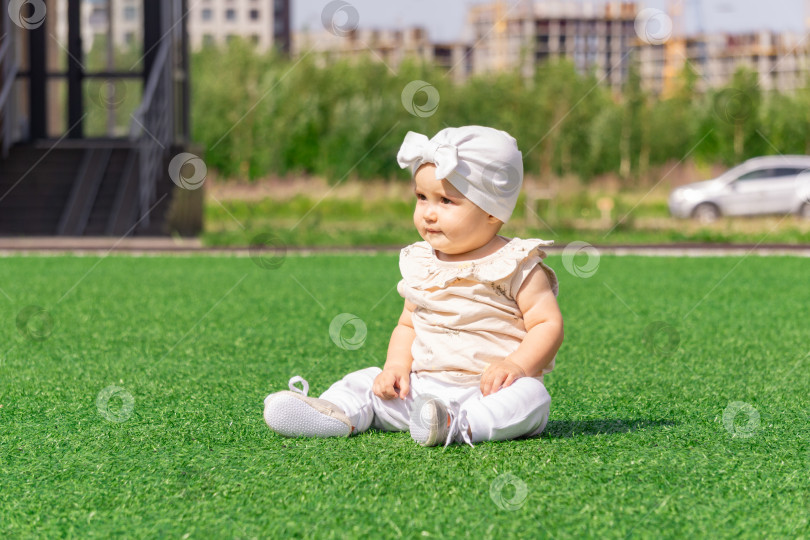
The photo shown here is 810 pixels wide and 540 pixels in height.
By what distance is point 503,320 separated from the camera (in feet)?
11.0

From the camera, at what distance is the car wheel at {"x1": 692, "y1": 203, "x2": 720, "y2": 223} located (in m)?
21.7

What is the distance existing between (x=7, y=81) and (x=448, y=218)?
591 inches

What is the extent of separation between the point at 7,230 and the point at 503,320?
1348 centimetres

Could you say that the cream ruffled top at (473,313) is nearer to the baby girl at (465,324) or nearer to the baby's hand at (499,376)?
the baby girl at (465,324)

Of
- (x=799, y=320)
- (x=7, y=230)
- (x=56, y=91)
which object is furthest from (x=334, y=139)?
(x=799, y=320)

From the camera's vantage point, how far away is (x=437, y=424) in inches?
121

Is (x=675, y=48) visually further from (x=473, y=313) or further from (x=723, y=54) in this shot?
(x=473, y=313)

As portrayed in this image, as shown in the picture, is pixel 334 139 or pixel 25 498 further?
pixel 334 139

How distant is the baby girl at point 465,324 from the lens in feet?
10.5

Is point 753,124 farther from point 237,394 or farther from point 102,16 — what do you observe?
point 237,394

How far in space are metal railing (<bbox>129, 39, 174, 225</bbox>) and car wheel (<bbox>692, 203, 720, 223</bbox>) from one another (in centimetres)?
1096

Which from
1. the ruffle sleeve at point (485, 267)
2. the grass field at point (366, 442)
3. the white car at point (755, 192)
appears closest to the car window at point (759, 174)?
the white car at point (755, 192)

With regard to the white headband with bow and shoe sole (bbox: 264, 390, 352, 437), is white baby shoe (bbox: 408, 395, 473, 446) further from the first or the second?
the white headband with bow

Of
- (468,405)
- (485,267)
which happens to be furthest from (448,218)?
(468,405)
